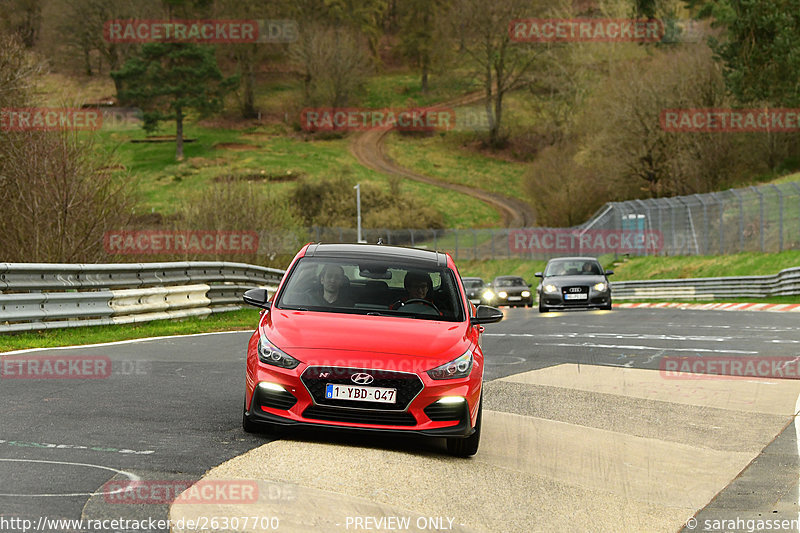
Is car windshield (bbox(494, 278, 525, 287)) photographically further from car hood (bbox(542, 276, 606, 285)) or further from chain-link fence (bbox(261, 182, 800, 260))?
car hood (bbox(542, 276, 606, 285))

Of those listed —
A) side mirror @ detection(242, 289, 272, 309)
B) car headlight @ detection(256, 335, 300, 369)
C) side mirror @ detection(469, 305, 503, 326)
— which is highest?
side mirror @ detection(242, 289, 272, 309)

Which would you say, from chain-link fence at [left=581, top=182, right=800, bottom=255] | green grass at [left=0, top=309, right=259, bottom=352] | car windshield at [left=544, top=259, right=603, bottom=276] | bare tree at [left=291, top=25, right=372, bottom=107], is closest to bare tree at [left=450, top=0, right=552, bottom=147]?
bare tree at [left=291, top=25, right=372, bottom=107]

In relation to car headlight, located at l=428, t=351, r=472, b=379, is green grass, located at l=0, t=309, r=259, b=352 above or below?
below

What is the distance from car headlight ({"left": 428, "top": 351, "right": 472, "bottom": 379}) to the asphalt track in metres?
0.61

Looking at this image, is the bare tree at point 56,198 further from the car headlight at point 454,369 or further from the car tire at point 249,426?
the car headlight at point 454,369

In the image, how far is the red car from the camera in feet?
24.6

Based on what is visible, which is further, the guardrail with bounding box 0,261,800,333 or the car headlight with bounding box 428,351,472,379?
the guardrail with bounding box 0,261,800,333

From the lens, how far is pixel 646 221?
49.7 metres

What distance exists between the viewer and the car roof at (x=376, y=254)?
362 inches

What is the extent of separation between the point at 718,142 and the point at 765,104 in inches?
143

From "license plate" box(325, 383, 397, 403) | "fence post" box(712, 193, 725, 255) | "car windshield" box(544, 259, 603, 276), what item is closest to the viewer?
"license plate" box(325, 383, 397, 403)

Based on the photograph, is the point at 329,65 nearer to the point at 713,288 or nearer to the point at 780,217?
the point at 713,288

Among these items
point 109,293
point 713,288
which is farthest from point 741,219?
point 109,293

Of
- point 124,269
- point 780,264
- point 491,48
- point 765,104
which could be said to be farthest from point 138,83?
point 124,269
